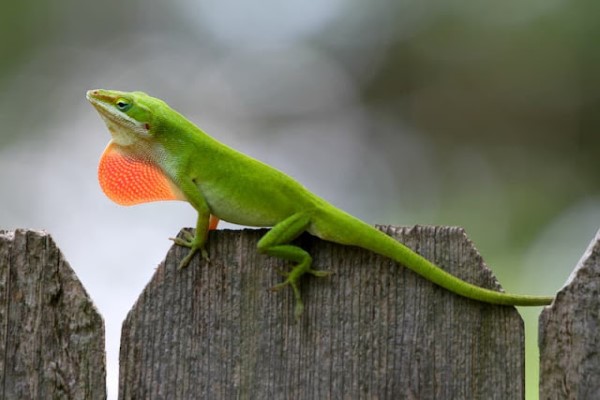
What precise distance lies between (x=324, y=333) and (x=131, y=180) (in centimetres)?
71

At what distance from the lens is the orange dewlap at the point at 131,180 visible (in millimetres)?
2307

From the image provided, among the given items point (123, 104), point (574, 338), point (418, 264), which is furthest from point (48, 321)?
point (574, 338)

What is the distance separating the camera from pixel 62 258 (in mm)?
2045

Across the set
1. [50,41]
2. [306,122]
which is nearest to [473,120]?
[306,122]

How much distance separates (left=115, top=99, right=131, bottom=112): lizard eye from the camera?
2.45 m

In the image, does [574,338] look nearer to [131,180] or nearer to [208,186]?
[208,186]

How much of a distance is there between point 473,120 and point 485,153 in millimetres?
195

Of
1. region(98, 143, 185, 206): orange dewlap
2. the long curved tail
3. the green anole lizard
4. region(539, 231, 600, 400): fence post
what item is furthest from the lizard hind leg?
region(539, 231, 600, 400): fence post

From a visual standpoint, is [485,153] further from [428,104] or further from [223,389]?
[223,389]

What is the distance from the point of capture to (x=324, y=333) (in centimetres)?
204

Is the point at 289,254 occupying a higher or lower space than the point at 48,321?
higher

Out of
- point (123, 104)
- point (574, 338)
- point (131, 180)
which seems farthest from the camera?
point (123, 104)

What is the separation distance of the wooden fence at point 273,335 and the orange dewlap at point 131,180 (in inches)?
11.9

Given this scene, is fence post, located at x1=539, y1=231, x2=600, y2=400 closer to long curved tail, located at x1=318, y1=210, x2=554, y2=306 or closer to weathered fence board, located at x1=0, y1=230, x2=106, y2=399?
long curved tail, located at x1=318, y1=210, x2=554, y2=306
